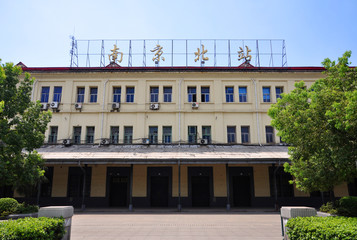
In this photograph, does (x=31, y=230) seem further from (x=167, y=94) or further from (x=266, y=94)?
(x=266, y=94)

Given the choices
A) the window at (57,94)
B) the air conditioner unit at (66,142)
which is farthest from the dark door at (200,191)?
the window at (57,94)

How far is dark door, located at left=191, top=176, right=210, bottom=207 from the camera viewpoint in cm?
1919

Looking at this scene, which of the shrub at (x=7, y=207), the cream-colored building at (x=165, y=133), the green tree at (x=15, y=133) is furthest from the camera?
the cream-colored building at (x=165, y=133)

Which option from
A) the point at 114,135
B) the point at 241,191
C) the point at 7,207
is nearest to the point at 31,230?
the point at 7,207

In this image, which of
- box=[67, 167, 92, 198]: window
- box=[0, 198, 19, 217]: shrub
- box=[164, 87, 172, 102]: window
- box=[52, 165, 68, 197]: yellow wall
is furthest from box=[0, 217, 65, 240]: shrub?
box=[164, 87, 172, 102]: window

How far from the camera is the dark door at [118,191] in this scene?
63.2 ft

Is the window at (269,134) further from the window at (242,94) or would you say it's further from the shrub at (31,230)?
the shrub at (31,230)

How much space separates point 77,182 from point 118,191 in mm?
3024

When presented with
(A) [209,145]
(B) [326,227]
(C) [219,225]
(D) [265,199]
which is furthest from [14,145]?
(D) [265,199]

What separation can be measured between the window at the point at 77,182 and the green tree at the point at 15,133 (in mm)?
8499

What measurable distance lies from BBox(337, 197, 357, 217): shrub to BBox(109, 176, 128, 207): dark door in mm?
13753

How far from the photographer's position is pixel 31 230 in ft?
19.7

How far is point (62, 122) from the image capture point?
67.3ft

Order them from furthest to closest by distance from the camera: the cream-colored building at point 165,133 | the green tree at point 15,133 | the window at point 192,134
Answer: the window at point 192,134 → the cream-colored building at point 165,133 → the green tree at point 15,133
